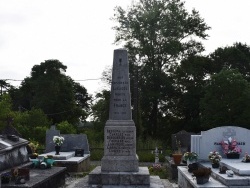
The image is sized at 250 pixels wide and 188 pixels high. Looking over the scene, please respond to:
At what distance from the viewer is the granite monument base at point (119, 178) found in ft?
36.7

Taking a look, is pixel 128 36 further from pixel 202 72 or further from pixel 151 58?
pixel 202 72

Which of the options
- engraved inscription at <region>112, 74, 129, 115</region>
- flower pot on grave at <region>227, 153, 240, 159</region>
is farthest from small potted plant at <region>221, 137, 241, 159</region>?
engraved inscription at <region>112, 74, 129, 115</region>

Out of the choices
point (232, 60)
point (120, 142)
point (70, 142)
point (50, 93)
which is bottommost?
point (70, 142)

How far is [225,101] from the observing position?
3241cm

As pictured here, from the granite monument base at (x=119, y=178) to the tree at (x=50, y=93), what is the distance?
31441mm

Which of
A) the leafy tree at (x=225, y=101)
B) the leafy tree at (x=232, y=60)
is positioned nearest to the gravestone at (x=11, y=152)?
the leafy tree at (x=225, y=101)

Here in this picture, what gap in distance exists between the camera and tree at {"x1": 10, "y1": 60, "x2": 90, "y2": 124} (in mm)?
42812

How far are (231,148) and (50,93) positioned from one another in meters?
31.8

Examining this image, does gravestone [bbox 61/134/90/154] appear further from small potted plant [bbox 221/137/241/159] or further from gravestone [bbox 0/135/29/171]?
small potted plant [bbox 221/137/241/159]

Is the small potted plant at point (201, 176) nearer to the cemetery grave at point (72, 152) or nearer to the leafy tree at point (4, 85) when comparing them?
the cemetery grave at point (72, 152)

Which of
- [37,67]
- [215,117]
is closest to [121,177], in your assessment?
[215,117]

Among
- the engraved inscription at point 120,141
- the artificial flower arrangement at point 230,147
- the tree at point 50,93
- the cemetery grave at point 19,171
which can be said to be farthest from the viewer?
the tree at point 50,93

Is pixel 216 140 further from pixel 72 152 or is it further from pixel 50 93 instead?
pixel 50 93

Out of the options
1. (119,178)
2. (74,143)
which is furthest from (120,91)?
(74,143)
